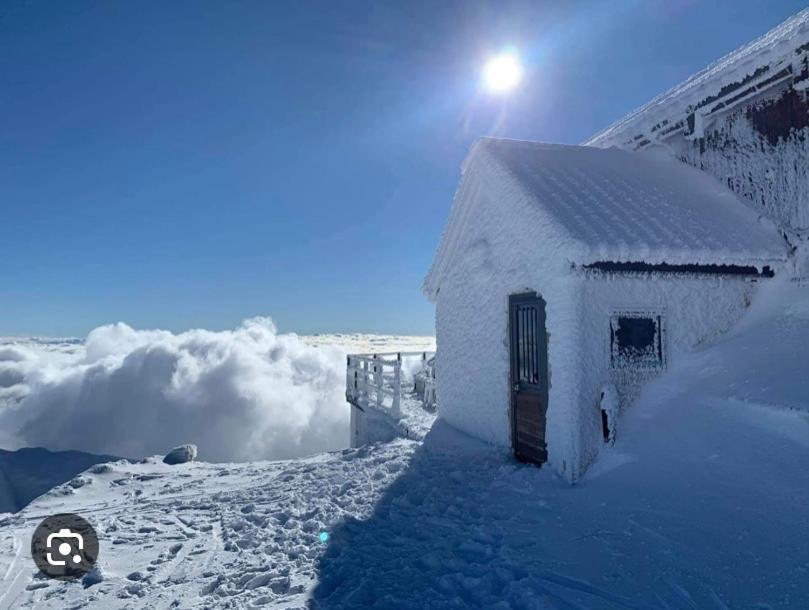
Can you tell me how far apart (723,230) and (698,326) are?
1468mm

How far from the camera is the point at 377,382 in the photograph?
12602 millimetres

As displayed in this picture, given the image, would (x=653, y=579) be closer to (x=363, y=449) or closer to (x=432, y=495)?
(x=432, y=495)

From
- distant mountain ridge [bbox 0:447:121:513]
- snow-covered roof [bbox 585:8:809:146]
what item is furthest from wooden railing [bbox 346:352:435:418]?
distant mountain ridge [bbox 0:447:121:513]

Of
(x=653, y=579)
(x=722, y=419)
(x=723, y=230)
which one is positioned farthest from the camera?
(x=723, y=230)

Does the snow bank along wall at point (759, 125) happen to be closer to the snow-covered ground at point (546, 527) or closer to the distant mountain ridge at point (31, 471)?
the snow-covered ground at point (546, 527)

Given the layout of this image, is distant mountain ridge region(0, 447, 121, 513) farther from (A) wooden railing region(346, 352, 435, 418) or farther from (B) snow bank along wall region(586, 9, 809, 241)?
(B) snow bank along wall region(586, 9, 809, 241)

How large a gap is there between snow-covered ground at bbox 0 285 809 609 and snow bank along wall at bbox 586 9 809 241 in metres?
1.76

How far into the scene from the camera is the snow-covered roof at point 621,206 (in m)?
6.28

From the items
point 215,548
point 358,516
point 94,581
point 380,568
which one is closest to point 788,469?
point 380,568

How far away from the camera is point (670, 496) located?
4816 mm

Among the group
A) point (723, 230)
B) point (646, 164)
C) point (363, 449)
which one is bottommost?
point (363, 449)

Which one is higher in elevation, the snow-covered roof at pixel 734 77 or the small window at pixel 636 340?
the snow-covered roof at pixel 734 77

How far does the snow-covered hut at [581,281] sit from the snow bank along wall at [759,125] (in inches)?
12.8
